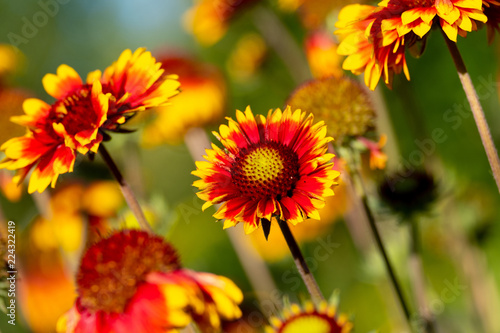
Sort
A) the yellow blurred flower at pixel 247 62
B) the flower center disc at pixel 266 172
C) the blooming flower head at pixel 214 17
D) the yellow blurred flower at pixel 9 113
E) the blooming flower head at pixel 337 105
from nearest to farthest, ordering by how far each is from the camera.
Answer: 1. the flower center disc at pixel 266 172
2. the blooming flower head at pixel 337 105
3. the yellow blurred flower at pixel 9 113
4. the blooming flower head at pixel 214 17
5. the yellow blurred flower at pixel 247 62

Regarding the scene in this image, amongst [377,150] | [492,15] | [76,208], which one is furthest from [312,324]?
[76,208]

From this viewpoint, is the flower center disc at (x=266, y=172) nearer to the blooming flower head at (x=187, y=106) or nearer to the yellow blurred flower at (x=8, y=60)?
the blooming flower head at (x=187, y=106)


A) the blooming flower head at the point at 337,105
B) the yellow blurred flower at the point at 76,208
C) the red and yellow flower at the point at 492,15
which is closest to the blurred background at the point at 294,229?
the yellow blurred flower at the point at 76,208

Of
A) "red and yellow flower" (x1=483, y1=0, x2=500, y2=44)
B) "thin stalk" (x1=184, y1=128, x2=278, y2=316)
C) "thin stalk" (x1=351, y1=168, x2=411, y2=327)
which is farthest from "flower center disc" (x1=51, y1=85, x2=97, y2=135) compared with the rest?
"thin stalk" (x1=184, y1=128, x2=278, y2=316)

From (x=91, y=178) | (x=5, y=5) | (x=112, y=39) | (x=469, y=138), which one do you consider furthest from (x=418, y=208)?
(x=5, y=5)

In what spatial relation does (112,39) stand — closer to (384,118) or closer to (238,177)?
(384,118)
